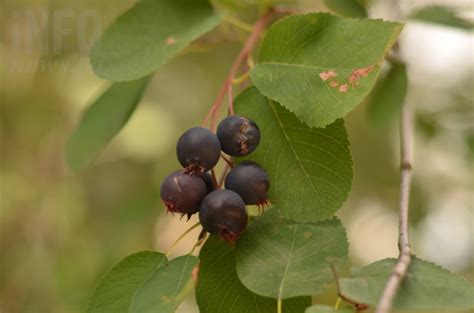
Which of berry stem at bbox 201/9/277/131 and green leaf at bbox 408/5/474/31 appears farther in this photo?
green leaf at bbox 408/5/474/31

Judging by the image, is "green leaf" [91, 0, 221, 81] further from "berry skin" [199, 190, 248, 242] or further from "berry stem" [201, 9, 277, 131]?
"berry skin" [199, 190, 248, 242]

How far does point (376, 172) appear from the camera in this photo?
236cm

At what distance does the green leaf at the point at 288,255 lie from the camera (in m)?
0.70

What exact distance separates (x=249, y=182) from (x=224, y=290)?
13 centimetres

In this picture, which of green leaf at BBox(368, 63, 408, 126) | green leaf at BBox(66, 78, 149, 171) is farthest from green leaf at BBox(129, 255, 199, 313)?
green leaf at BBox(368, 63, 408, 126)

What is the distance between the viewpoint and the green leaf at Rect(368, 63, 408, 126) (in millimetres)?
1175

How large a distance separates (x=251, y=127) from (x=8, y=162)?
1977mm

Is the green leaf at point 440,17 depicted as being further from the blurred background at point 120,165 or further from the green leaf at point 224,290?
the green leaf at point 224,290

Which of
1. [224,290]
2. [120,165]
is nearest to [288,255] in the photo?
[224,290]

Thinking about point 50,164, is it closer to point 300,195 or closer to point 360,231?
point 360,231

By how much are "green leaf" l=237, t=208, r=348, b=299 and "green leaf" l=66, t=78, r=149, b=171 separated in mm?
382

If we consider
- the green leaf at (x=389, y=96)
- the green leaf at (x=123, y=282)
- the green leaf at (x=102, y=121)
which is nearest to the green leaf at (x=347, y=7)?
the green leaf at (x=389, y=96)

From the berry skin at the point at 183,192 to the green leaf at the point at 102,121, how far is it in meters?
0.35

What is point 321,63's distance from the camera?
78 cm
